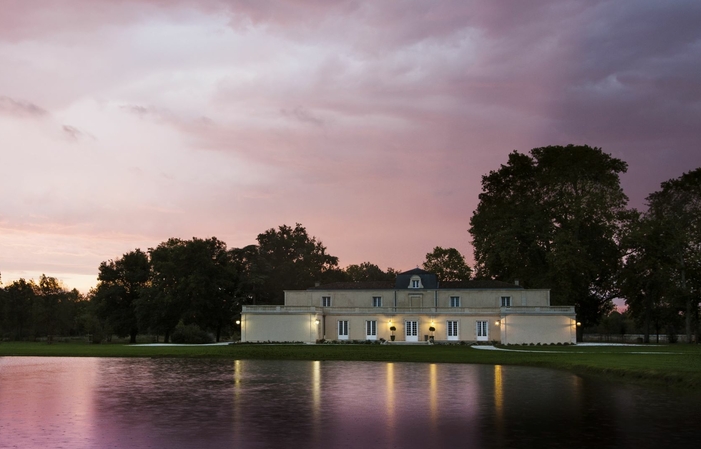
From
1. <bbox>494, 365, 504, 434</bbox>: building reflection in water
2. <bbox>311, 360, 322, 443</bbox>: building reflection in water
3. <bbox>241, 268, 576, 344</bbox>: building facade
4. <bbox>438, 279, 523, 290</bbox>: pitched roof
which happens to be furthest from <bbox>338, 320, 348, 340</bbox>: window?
<bbox>494, 365, 504, 434</bbox>: building reflection in water

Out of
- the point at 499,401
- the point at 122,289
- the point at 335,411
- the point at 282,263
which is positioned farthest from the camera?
the point at 282,263

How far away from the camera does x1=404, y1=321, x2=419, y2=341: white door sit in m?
80.6

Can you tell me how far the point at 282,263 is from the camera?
104500 mm

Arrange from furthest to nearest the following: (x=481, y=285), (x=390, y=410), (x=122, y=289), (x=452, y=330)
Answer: (x=122, y=289)
(x=481, y=285)
(x=452, y=330)
(x=390, y=410)

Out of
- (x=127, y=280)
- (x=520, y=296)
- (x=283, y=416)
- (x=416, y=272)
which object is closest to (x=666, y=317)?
(x=520, y=296)

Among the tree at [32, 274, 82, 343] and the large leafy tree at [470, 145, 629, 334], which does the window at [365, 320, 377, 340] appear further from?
the tree at [32, 274, 82, 343]

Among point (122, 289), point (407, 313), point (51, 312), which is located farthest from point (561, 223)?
point (51, 312)

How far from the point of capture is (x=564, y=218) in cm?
8244

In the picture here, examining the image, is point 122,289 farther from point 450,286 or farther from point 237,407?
point 237,407

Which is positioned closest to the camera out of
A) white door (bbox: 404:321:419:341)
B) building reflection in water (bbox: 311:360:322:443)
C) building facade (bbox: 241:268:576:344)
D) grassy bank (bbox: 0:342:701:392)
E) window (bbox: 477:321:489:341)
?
building reflection in water (bbox: 311:360:322:443)

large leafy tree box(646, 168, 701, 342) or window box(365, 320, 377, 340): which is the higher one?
large leafy tree box(646, 168, 701, 342)

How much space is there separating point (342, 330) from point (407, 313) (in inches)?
286

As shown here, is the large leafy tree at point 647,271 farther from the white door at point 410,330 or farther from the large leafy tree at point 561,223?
the white door at point 410,330

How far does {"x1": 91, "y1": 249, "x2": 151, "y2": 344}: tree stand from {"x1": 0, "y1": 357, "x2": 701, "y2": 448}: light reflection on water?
205ft
